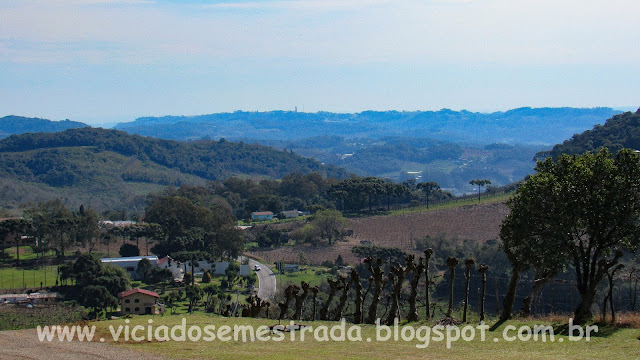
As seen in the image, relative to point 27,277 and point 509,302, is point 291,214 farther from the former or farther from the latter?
point 509,302

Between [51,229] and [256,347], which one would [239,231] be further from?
[256,347]

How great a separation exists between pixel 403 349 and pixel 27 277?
45.5 m

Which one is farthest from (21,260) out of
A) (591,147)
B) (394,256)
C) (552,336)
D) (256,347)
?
(591,147)

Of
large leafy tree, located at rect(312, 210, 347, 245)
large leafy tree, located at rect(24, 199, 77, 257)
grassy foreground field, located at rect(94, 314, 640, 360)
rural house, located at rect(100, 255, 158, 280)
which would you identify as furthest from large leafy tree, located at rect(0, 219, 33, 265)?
grassy foreground field, located at rect(94, 314, 640, 360)

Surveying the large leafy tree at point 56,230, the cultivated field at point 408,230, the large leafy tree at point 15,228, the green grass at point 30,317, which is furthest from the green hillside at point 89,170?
the green grass at point 30,317

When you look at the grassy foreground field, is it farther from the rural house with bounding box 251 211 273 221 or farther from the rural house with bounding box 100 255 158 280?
the rural house with bounding box 251 211 273 221

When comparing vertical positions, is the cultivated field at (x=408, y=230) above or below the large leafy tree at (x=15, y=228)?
below

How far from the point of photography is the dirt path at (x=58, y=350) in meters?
13.5

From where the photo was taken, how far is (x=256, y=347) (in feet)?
49.7

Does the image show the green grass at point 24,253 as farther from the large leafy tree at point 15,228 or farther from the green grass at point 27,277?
the green grass at point 27,277

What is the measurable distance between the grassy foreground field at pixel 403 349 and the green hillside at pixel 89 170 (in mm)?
118335

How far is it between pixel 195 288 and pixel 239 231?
68.2ft

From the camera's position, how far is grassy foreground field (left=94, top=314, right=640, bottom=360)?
13461mm

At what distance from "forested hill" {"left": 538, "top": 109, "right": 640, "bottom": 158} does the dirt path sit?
243 ft
